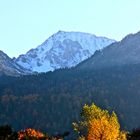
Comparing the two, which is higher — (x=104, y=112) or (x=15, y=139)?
(x=104, y=112)

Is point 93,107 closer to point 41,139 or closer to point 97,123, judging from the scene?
point 97,123

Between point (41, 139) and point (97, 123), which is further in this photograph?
point (97, 123)

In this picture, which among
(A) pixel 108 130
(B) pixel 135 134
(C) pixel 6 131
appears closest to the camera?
(C) pixel 6 131

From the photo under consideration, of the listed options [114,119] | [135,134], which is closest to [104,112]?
[114,119]

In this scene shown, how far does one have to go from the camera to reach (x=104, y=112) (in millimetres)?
103562

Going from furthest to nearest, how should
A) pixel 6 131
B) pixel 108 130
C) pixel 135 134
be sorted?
pixel 108 130 < pixel 135 134 < pixel 6 131

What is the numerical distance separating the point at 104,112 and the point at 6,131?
57.2 m

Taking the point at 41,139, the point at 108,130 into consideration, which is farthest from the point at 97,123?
the point at 41,139

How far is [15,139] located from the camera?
157 ft

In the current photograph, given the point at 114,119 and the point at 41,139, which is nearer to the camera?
the point at 41,139

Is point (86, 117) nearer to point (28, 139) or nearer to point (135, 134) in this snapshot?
point (135, 134)

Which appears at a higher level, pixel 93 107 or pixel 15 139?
pixel 93 107

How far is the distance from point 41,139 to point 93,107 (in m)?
49.3

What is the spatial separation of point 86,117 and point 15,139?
175 ft
